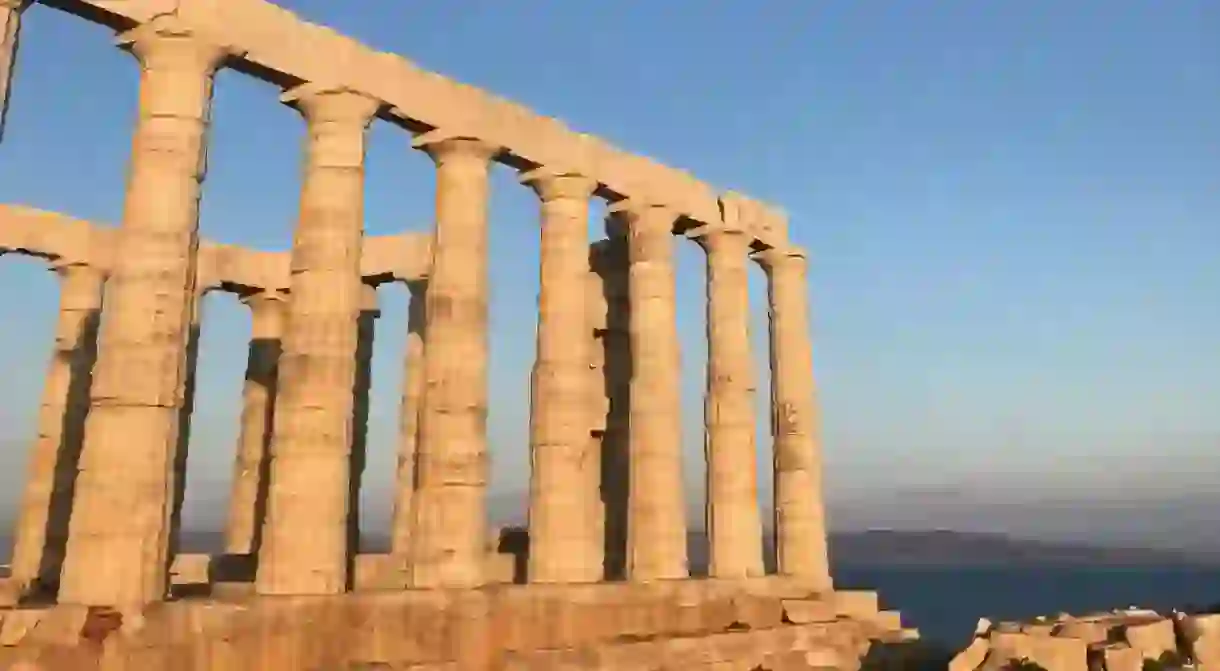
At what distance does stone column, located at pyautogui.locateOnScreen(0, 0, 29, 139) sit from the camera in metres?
18.6

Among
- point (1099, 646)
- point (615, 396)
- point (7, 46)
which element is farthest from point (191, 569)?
point (1099, 646)

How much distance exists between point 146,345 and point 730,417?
60.2 ft

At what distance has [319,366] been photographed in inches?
878

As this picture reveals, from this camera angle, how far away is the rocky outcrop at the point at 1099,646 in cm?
2055

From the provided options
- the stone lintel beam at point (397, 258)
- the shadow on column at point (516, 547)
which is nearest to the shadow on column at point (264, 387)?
the stone lintel beam at point (397, 258)

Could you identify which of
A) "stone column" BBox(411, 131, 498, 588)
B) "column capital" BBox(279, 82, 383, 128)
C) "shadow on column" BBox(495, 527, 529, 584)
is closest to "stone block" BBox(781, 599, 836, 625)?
"stone column" BBox(411, 131, 498, 588)

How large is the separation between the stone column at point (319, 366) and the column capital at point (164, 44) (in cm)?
273

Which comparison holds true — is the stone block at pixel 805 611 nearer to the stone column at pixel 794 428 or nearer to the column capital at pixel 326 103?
the stone column at pixel 794 428

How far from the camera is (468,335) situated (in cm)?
2531

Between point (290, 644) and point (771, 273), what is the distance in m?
22.6

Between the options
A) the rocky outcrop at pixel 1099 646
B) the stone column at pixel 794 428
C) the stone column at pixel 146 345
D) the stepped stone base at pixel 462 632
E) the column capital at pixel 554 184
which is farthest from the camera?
the stone column at pixel 794 428

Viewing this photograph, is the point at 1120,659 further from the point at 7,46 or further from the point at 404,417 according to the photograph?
the point at 404,417

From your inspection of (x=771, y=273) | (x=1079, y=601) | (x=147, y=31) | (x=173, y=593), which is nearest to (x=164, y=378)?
(x=147, y=31)

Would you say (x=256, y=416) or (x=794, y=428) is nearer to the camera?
(x=794, y=428)
